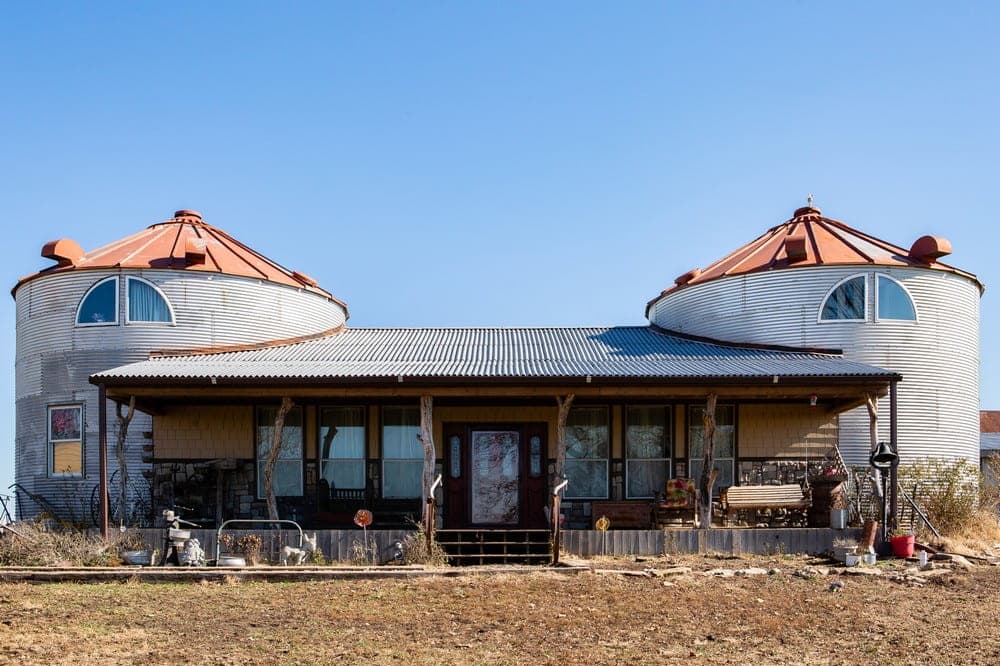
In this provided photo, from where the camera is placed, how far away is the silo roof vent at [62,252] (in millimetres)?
20172

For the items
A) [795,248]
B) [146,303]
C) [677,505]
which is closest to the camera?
[677,505]

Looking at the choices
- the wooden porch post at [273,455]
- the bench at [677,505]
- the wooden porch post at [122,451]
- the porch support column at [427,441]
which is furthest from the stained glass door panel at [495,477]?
the wooden porch post at [122,451]

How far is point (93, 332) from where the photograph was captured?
1995cm

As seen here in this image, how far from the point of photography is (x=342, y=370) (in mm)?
17219

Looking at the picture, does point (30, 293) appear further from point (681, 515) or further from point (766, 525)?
point (766, 525)

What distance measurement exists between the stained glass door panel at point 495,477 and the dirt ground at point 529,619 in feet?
13.8

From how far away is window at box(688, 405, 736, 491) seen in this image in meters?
19.3

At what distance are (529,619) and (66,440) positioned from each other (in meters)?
11.6

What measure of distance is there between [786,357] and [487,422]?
539 centimetres

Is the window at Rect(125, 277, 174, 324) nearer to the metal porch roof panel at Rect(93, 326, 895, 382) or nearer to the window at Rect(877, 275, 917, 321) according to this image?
the metal porch roof panel at Rect(93, 326, 895, 382)

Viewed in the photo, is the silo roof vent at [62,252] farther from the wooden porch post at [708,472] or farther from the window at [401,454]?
the wooden porch post at [708,472]

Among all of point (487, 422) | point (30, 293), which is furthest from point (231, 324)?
point (487, 422)

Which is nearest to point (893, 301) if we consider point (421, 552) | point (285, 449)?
point (421, 552)

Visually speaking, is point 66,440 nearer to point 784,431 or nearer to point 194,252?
point 194,252
